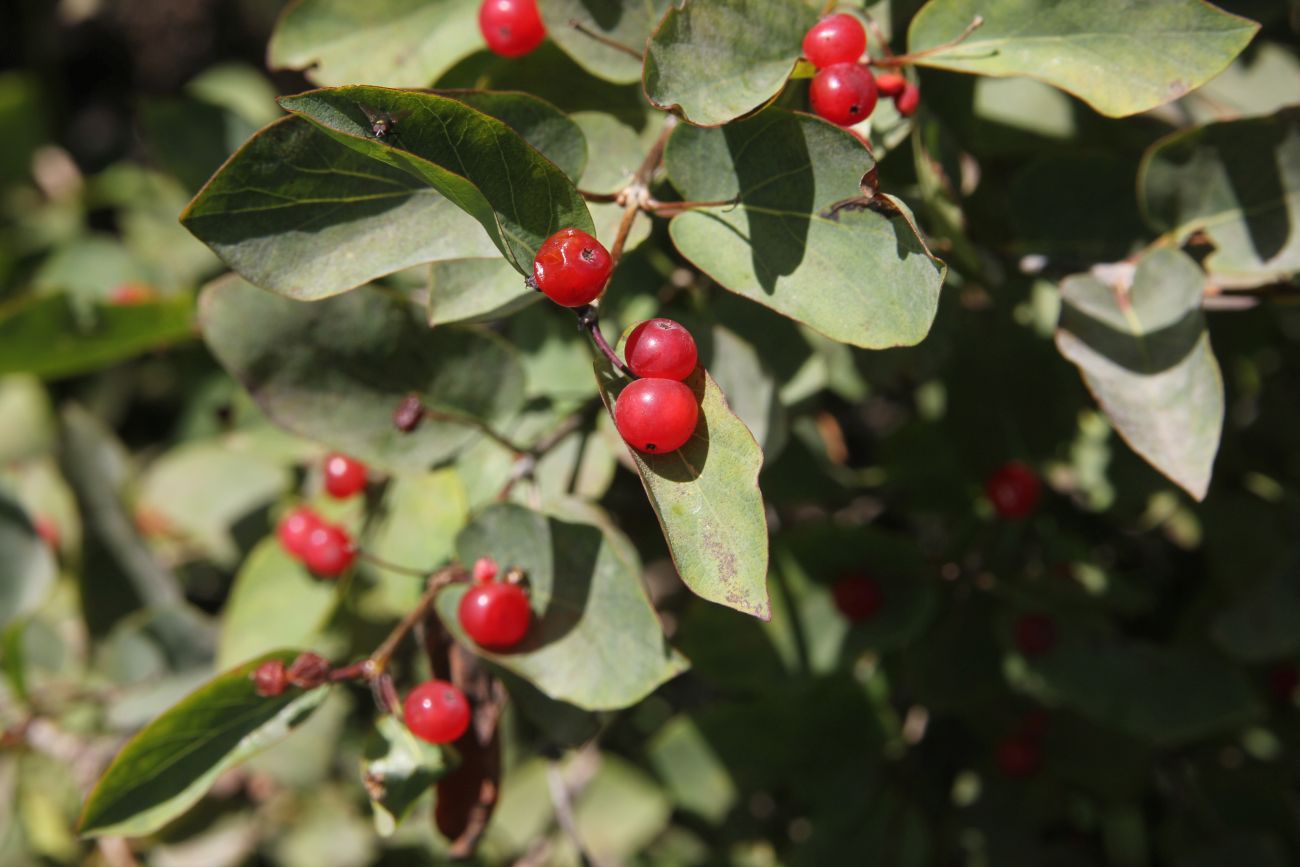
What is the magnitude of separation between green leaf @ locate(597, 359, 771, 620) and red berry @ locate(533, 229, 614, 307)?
8 centimetres

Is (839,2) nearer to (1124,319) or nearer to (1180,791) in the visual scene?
(1124,319)

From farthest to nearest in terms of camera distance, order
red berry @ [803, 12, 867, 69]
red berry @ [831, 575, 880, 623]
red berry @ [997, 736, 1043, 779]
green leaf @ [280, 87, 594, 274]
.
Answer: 1. red berry @ [997, 736, 1043, 779]
2. red berry @ [831, 575, 880, 623]
3. red berry @ [803, 12, 867, 69]
4. green leaf @ [280, 87, 594, 274]

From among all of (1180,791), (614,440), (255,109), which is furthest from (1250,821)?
(255,109)

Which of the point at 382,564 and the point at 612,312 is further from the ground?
the point at 612,312

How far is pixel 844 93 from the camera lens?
1.06 m

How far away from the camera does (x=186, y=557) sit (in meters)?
2.42

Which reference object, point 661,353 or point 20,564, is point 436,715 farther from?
point 20,564

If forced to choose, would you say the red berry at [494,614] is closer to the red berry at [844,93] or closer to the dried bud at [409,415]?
the dried bud at [409,415]

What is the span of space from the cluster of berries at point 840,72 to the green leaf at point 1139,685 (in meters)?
1.07

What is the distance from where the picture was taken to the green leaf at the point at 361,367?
1.33 metres

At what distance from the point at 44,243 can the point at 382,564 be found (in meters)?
1.92

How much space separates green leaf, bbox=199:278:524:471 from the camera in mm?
1331

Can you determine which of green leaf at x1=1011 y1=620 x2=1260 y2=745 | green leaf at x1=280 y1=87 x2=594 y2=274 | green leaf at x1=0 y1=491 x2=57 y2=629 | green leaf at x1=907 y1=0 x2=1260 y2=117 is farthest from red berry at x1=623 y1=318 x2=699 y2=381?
green leaf at x1=0 y1=491 x2=57 y2=629

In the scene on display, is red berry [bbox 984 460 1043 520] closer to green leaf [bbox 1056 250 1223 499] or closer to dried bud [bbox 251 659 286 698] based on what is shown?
green leaf [bbox 1056 250 1223 499]
